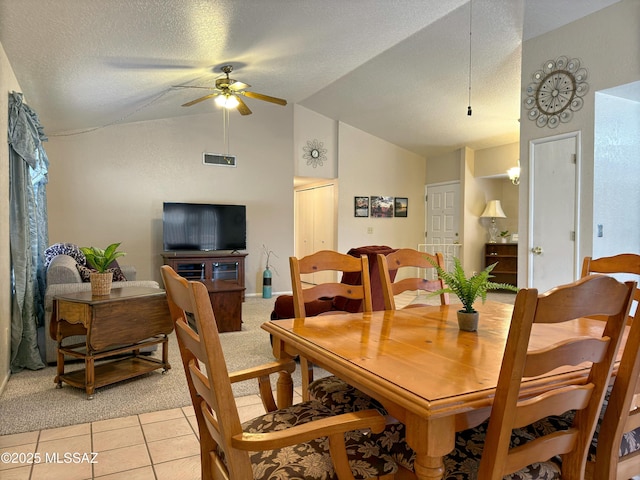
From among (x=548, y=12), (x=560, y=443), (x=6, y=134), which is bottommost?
(x=560, y=443)

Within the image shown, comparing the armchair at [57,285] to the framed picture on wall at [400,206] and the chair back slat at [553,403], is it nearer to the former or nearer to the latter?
the chair back slat at [553,403]

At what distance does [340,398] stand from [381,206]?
22.8 feet

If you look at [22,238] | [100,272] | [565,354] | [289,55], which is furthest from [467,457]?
[289,55]

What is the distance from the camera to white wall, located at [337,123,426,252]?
313 inches

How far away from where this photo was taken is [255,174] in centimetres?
718

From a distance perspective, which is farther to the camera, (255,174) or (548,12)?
(255,174)

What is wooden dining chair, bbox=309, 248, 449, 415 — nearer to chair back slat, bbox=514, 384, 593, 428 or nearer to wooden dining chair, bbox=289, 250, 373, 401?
wooden dining chair, bbox=289, 250, 373, 401

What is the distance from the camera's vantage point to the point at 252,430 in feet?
4.20

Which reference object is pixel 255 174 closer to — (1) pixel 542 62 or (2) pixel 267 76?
(2) pixel 267 76

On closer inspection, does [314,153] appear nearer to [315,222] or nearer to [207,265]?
[315,222]

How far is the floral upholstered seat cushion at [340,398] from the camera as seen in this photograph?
60.3 inches

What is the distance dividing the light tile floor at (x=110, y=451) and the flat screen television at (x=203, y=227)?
4188 mm

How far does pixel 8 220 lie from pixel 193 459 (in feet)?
7.30

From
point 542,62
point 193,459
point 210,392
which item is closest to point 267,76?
point 542,62
